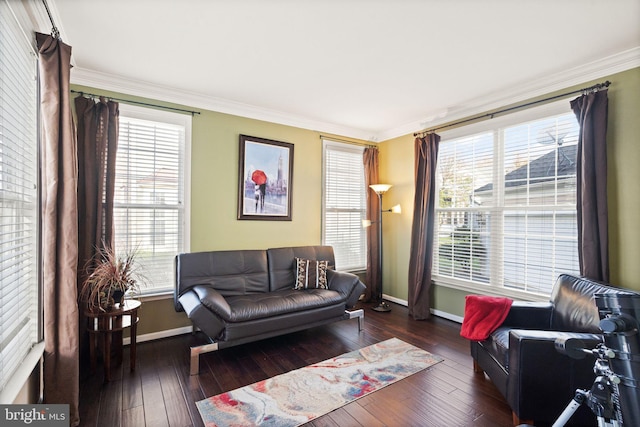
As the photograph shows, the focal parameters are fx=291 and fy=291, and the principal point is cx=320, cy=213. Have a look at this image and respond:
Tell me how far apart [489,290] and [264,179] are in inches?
120

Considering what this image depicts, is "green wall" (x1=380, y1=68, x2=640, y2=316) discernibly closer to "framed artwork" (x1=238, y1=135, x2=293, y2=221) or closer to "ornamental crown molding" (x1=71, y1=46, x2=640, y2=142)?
"ornamental crown molding" (x1=71, y1=46, x2=640, y2=142)

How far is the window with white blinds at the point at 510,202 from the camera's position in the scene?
284cm

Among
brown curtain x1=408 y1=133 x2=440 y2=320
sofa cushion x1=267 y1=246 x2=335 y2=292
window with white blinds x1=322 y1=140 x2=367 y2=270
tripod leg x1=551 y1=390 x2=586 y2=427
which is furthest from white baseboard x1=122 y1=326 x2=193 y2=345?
tripod leg x1=551 y1=390 x2=586 y2=427

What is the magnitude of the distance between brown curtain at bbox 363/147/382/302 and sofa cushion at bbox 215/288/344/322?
1.41 meters

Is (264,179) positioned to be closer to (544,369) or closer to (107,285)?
(107,285)

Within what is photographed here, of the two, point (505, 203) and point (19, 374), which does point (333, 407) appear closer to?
point (19, 374)

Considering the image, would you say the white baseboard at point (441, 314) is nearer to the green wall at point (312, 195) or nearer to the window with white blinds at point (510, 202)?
the green wall at point (312, 195)

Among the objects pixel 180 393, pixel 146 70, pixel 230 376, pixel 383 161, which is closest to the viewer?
pixel 180 393

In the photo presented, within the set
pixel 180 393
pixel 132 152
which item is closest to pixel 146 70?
pixel 132 152

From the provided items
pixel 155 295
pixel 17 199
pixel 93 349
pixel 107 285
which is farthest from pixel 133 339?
pixel 17 199

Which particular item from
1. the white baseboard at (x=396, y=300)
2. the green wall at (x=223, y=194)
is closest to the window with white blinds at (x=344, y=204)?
the green wall at (x=223, y=194)

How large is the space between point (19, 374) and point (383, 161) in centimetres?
456

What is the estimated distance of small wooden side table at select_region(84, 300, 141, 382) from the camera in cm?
229

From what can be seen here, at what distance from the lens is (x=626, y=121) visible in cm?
246
